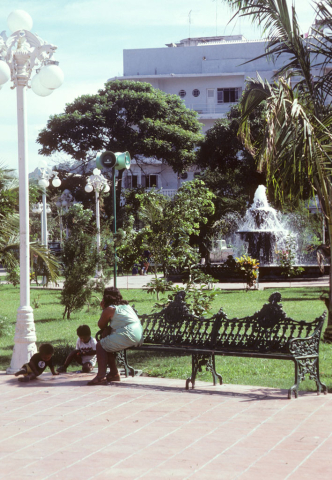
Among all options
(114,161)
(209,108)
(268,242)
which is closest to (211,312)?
(114,161)

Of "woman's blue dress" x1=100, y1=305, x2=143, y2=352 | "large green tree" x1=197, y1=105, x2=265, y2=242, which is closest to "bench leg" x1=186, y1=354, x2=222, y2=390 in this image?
"woman's blue dress" x1=100, y1=305, x2=143, y2=352

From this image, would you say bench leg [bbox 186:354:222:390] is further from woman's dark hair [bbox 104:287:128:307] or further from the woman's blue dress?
woman's dark hair [bbox 104:287:128:307]

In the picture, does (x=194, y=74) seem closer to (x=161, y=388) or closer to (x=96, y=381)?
(x=96, y=381)

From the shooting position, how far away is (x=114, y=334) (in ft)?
23.5

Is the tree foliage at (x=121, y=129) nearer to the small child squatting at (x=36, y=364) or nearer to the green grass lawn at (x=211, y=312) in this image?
the green grass lawn at (x=211, y=312)

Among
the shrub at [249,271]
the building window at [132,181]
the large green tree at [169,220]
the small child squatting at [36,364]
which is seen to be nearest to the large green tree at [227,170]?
the building window at [132,181]

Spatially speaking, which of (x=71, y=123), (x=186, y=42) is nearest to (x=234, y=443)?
(x=71, y=123)

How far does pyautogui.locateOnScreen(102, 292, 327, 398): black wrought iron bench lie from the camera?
654 centimetres

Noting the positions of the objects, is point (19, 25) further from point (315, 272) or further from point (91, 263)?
point (315, 272)

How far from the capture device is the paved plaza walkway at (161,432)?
4316 millimetres

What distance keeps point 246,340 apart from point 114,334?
1.49 metres

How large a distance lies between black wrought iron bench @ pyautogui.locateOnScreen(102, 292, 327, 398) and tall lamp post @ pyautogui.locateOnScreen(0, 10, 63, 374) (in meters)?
1.24

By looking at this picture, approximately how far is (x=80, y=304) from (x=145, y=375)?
6.37 m

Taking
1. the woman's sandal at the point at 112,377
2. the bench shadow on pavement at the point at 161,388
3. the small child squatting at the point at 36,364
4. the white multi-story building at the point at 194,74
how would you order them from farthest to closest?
the white multi-story building at the point at 194,74 → the small child squatting at the point at 36,364 → the woman's sandal at the point at 112,377 → the bench shadow on pavement at the point at 161,388
